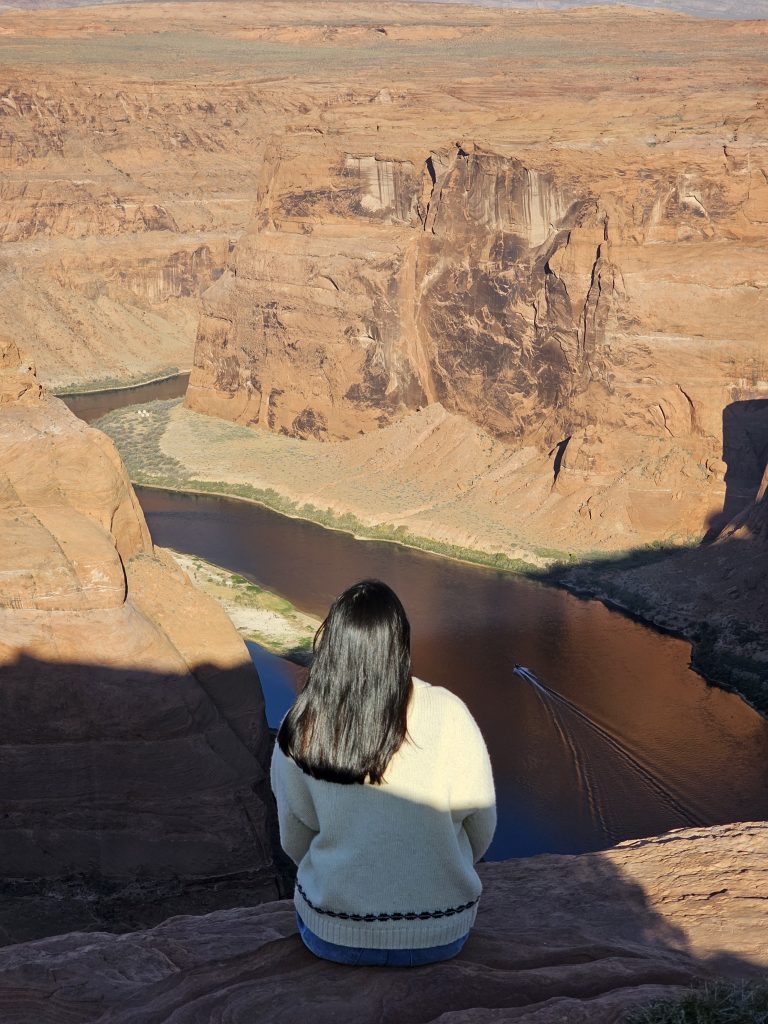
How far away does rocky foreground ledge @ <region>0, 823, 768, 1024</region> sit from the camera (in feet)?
19.8

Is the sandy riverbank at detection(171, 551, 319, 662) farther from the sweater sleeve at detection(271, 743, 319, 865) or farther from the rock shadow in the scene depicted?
the sweater sleeve at detection(271, 743, 319, 865)

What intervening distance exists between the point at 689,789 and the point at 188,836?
10.9m

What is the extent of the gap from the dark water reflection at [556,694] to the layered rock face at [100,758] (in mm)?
6059

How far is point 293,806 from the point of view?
19.5 feet

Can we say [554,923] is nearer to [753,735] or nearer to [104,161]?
[753,735]

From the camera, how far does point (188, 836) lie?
16531 mm

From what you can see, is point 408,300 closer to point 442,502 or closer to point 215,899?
point 442,502

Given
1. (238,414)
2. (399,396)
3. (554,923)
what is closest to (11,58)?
(238,414)

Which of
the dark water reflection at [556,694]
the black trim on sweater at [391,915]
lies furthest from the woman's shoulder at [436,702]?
the dark water reflection at [556,694]

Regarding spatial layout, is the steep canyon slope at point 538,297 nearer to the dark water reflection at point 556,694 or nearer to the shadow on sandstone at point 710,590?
the shadow on sandstone at point 710,590

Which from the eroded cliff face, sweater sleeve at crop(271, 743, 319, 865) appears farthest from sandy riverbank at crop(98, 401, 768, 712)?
sweater sleeve at crop(271, 743, 319, 865)

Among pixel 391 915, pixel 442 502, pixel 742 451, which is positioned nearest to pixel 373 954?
pixel 391 915

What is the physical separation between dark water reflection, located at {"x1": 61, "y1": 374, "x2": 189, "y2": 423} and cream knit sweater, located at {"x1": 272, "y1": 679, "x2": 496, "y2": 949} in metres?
56.1

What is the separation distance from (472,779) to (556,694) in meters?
22.4
